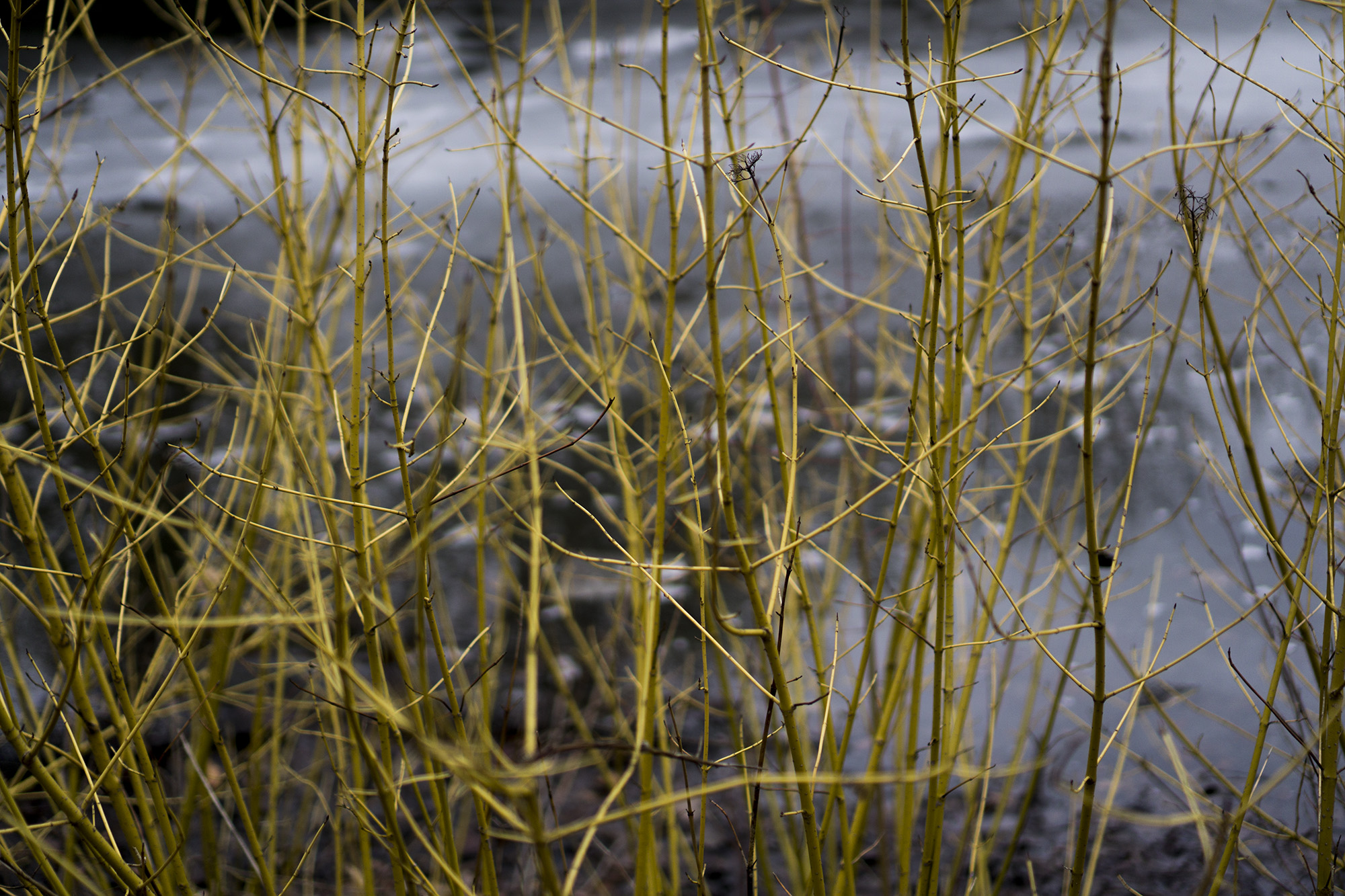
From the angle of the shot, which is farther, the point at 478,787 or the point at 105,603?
the point at 105,603

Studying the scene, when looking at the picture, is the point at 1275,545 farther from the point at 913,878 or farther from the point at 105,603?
the point at 105,603

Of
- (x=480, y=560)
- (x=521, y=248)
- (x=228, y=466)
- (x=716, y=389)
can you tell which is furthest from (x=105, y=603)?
(x=521, y=248)

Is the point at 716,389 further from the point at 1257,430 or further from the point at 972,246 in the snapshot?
the point at 1257,430

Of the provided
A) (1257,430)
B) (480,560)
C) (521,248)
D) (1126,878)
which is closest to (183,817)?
(480,560)

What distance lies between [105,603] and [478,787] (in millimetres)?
2528

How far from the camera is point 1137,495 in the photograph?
13.2ft

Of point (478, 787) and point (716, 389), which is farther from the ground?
point (716, 389)

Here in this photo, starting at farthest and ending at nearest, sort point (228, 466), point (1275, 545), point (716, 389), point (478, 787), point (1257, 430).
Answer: point (1257, 430)
point (228, 466)
point (1275, 545)
point (716, 389)
point (478, 787)

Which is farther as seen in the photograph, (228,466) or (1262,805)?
(228,466)

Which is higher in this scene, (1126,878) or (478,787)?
(478,787)

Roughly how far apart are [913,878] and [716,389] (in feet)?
7.28

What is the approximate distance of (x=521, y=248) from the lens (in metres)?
6.70

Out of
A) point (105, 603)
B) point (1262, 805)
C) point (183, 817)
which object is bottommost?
point (1262, 805)

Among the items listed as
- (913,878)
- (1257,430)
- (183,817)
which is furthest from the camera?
(1257,430)
